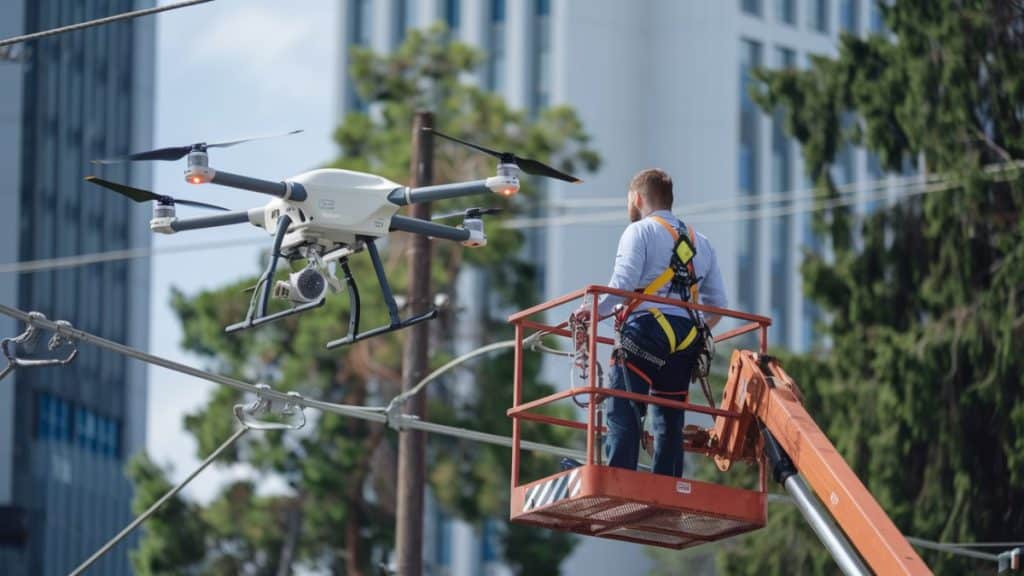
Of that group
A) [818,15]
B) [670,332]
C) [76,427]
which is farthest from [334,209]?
[818,15]

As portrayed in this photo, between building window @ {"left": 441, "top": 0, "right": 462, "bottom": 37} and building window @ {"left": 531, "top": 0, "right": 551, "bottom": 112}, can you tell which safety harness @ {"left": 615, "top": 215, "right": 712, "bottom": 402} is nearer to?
building window @ {"left": 531, "top": 0, "right": 551, "bottom": 112}

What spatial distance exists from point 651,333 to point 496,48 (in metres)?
65.3

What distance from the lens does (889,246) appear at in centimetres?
3023

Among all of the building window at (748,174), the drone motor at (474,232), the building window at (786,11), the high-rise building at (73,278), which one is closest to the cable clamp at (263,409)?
the drone motor at (474,232)

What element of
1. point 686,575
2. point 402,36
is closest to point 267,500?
point 686,575

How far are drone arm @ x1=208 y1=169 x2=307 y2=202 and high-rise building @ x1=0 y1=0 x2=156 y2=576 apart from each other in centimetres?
5629

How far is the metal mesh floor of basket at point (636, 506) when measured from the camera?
13.7 m

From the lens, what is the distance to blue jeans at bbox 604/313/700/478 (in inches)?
546

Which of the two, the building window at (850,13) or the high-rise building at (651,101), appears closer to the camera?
the high-rise building at (651,101)

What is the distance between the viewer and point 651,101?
262 feet

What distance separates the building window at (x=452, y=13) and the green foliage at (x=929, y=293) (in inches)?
1922

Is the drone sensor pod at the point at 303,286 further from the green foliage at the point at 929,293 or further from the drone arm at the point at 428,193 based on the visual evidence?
the green foliage at the point at 929,293

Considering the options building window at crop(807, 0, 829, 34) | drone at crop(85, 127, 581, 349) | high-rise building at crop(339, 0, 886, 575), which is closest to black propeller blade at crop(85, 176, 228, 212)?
drone at crop(85, 127, 581, 349)

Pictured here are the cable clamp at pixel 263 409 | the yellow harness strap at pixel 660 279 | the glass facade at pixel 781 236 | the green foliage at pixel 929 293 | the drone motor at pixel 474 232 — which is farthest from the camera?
the glass facade at pixel 781 236
